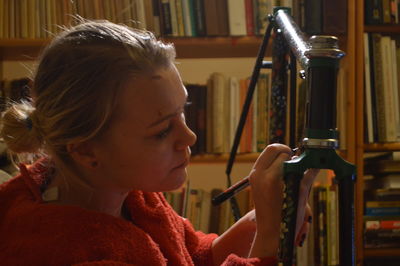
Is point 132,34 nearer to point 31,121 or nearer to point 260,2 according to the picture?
point 31,121

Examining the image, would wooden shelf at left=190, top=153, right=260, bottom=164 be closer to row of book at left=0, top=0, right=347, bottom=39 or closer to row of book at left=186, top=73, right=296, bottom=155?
row of book at left=186, top=73, right=296, bottom=155

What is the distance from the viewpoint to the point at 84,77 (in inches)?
30.8

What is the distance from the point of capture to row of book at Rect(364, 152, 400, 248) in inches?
73.7

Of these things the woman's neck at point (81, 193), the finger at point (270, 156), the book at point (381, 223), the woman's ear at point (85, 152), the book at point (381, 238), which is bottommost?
the book at point (381, 238)

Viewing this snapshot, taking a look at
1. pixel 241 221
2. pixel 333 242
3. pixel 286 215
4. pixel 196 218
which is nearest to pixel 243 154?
pixel 196 218

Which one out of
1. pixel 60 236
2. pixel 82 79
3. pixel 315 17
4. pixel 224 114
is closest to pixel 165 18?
pixel 224 114

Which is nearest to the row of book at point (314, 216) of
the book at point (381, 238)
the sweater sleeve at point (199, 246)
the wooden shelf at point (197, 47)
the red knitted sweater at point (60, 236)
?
the book at point (381, 238)

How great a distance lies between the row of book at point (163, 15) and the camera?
189cm

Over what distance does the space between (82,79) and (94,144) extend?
4.1 inches

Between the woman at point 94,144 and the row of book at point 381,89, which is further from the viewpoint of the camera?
the row of book at point 381,89

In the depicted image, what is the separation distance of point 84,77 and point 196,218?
4.08 feet

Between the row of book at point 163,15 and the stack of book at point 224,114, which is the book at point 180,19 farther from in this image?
the stack of book at point 224,114

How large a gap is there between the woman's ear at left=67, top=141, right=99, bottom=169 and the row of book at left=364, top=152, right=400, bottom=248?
4.35 feet

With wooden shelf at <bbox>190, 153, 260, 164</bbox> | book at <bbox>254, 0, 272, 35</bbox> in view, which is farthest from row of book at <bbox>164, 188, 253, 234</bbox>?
book at <bbox>254, 0, 272, 35</bbox>
